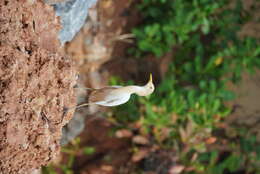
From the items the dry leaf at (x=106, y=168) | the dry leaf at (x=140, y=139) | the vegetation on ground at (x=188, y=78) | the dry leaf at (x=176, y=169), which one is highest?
the vegetation on ground at (x=188, y=78)

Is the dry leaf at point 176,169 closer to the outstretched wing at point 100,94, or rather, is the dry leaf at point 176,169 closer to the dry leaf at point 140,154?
the dry leaf at point 140,154

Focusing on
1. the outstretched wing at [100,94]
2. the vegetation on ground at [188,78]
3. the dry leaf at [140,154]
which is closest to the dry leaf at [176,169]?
the vegetation on ground at [188,78]

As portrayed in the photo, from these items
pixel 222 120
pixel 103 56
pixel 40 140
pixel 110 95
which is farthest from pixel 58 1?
pixel 222 120

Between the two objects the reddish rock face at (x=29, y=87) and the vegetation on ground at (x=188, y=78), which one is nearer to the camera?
the reddish rock face at (x=29, y=87)

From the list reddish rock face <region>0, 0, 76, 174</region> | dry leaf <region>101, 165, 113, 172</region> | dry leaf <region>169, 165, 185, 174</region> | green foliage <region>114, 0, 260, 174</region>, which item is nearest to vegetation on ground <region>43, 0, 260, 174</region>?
green foliage <region>114, 0, 260, 174</region>

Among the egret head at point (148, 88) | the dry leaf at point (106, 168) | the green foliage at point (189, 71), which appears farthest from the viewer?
the dry leaf at point (106, 168)

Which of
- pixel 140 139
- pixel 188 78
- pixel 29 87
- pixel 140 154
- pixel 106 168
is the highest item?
pixel 29 87

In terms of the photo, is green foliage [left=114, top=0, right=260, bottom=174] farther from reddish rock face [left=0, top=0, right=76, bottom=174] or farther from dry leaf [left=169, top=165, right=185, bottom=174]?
reddish rock face [left=0, top=0, right=76, bottom=174]

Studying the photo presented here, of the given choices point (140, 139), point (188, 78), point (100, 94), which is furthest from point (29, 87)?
point (188, 78)

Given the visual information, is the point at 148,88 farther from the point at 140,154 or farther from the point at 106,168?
the point at 106,168
